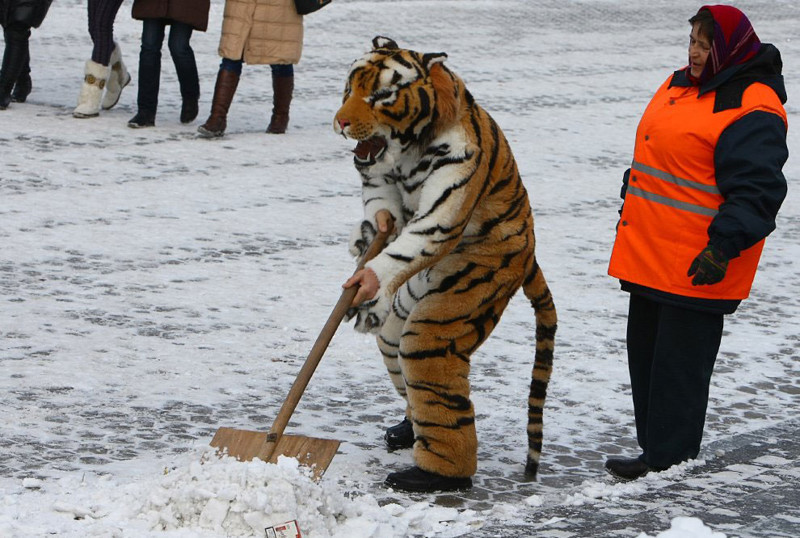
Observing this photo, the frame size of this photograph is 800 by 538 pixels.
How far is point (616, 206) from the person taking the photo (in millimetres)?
8938

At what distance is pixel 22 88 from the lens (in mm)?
10953

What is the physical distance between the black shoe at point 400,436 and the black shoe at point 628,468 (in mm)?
696

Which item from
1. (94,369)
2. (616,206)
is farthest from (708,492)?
(616,206)

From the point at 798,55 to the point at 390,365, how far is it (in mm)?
13191

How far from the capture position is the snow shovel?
3.96 m

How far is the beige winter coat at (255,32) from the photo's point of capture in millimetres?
10055

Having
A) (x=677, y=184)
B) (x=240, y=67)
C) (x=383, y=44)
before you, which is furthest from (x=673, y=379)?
(x=240, y=67)

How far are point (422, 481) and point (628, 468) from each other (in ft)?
2.39

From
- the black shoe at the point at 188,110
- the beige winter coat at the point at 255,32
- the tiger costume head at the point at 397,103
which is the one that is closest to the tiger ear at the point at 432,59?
the tiger costume head at the point at 397,103

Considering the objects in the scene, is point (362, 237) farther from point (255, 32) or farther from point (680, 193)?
point (255, 32)

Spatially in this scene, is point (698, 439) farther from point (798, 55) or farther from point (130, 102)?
point (798, 55)

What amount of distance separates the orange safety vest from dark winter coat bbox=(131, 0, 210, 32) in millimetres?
6153

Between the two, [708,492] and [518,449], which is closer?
[708,492]

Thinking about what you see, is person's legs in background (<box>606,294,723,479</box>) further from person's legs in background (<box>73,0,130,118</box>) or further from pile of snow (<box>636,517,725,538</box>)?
person's legs in background (<box>73,0,130,118</box>)
